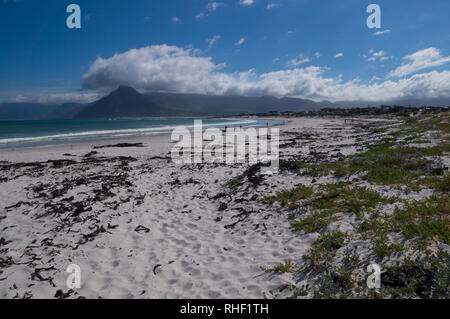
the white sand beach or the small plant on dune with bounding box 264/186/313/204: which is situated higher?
the small plant on dune with bounding box 264/186/313/204

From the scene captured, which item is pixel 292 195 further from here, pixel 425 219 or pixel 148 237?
pixel 148 237

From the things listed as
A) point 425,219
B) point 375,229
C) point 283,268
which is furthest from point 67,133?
point 425,219

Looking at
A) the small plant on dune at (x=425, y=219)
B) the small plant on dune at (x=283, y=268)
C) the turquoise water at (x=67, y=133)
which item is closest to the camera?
the small plant on dune at (x=283, y=268)

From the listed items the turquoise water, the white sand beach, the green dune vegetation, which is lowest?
the white sand beach

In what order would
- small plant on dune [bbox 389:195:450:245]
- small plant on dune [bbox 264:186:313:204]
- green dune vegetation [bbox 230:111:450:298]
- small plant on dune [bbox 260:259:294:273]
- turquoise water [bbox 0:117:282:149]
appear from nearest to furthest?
green dune vegetation [bbox 230:111:450:298]
small plant on dune [bbox 260:259:294:273]
small plant on dune [bbox 389:195:450:245]
small plant on dune [bbox 264:186:313:204]
turquoise water [bbox 0:117:282:149]

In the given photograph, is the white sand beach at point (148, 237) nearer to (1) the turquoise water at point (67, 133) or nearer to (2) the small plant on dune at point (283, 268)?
(2) the small plant on dune at point (283, 268)

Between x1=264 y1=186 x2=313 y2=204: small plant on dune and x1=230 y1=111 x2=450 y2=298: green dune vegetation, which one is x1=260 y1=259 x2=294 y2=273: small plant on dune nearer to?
x1=230 y1=111 x2=450 y2=298: green dune vegetation

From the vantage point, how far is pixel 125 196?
396 inches

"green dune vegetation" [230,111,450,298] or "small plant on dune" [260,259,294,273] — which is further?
"small plant on dune" [260,259,294,273]

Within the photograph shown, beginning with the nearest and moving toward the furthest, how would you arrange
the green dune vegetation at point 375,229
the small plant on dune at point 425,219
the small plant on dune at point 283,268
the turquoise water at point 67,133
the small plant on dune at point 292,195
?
the green dune vegetation at point 375,229 → the small plant on dune at point 283,268 → the small plant on dune at point 425,219 → the small plant on dune at point 292,195 → the turquoise water at point 67,133

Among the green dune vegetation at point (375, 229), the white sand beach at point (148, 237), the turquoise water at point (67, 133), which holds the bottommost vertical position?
the white sand beach at point (148, 237)

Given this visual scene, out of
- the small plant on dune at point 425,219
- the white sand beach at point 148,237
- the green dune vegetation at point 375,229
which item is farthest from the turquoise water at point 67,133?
the small plant on dune at point 425,219

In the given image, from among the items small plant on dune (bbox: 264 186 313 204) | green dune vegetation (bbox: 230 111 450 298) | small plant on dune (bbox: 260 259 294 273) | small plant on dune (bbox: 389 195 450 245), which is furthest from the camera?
small plant on dune (bbox: 264 186 313 204)

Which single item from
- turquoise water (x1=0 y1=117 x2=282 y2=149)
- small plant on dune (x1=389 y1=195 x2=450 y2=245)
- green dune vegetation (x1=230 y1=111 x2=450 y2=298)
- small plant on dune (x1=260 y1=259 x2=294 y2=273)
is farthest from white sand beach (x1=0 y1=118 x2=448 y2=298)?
turquoise water (x1=0 y1=117 x2=282 y2=149)
